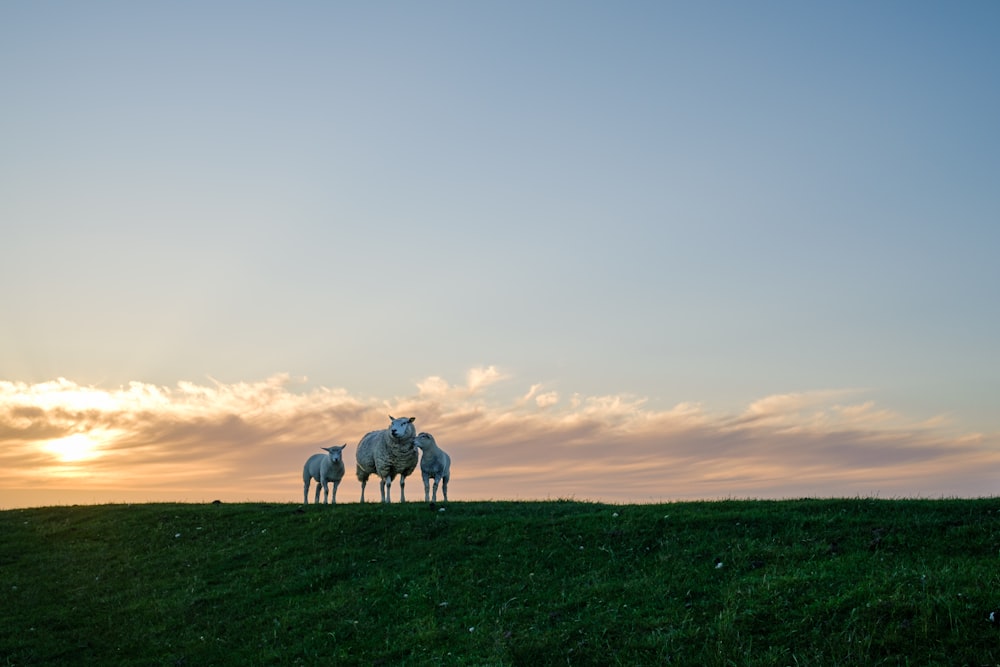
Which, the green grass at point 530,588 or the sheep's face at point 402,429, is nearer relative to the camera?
the green grass at point 530,588

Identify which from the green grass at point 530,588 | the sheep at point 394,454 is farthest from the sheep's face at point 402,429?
the green grass at point 530,588

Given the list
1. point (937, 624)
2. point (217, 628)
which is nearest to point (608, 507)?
point (217, 628)

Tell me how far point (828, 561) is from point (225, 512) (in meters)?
26.6

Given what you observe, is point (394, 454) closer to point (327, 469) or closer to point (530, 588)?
point (327, 469)

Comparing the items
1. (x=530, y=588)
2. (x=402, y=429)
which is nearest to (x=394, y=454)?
Answer: (x=402, y=429)

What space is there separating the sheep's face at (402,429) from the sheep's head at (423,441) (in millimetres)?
315

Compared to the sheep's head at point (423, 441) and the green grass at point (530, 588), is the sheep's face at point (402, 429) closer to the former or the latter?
the sheep's head at point (423, 441)

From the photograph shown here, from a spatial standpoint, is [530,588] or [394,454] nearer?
[530,588]

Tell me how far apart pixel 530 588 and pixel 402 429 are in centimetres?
1706

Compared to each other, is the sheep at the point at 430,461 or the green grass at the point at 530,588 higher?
the sheep at the point at 430,461

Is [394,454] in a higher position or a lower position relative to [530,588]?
higher

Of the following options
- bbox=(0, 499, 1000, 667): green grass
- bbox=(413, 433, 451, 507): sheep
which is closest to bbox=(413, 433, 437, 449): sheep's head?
bbox=(413, 433, 451, 507): sheep

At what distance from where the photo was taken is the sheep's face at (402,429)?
127 feet

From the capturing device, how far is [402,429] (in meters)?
38.8
